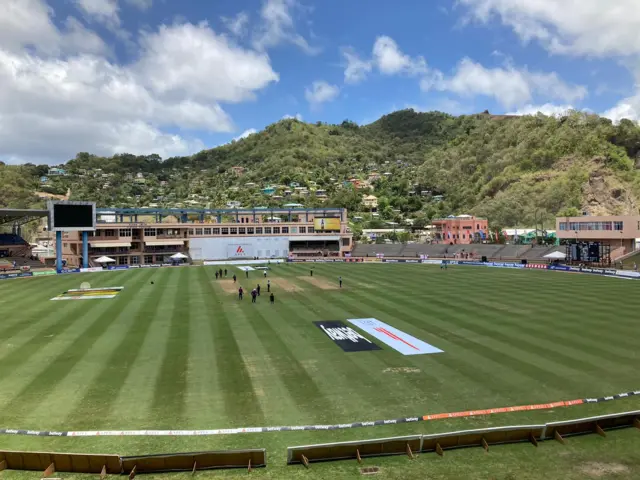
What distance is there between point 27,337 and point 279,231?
86.3 meters

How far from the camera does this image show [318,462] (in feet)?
49.4

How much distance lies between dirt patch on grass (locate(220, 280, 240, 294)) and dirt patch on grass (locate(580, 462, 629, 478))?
4179 cm

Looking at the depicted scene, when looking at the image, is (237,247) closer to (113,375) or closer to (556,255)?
(556,255)

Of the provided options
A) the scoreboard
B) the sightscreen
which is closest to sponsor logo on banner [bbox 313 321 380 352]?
the scoreboard

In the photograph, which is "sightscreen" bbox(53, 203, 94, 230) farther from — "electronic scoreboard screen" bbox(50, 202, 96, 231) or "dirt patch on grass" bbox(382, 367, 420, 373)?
"dirt patch on grass" bbox(382, 367, 420, 373)

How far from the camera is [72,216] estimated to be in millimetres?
83750

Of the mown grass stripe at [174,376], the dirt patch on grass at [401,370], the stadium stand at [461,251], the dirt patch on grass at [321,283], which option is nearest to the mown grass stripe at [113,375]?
the mown grass stripe at [174,376]

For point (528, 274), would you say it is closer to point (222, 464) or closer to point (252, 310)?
point (252, 310)

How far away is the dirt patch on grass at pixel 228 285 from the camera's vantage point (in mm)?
53722

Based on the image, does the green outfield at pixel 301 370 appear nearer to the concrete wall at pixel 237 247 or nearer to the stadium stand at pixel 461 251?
the stadium stand at pixel 461 251

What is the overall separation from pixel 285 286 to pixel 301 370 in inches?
1287

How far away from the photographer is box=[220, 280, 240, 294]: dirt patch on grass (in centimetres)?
5372

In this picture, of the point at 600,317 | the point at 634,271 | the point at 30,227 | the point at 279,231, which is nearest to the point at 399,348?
the point at 600,317

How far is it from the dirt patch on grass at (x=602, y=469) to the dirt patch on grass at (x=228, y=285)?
4179 cm
